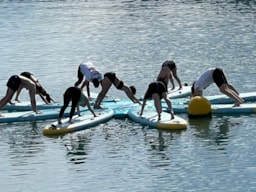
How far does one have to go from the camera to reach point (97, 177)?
23734mm

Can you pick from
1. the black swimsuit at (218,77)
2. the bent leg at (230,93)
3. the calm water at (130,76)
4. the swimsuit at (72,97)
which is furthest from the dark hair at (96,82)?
the bent leg at (230,93)

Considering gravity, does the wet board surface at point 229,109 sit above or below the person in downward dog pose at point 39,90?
below

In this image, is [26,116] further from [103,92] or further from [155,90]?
[155,90]

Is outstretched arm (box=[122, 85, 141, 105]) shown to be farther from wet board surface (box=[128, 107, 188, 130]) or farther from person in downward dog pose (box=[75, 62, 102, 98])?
person in downward dog pose (box=[75, 62, 102, 98])

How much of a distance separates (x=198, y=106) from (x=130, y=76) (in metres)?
9.99

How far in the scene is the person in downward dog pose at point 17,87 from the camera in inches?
1192

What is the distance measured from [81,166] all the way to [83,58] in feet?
73.0

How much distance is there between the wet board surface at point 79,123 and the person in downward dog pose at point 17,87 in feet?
4.67

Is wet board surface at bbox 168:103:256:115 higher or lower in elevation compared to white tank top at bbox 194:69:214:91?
lower

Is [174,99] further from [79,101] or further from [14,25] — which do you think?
[14,25]

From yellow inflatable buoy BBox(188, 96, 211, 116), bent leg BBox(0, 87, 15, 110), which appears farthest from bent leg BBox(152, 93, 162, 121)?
bent leg BBox(0, 87, 15, 110)

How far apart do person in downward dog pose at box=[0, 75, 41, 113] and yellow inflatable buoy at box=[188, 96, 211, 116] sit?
17.2 ft

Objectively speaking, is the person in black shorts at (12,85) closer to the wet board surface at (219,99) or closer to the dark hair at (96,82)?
the dark hair at (96,82)

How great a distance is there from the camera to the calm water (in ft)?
77.8
